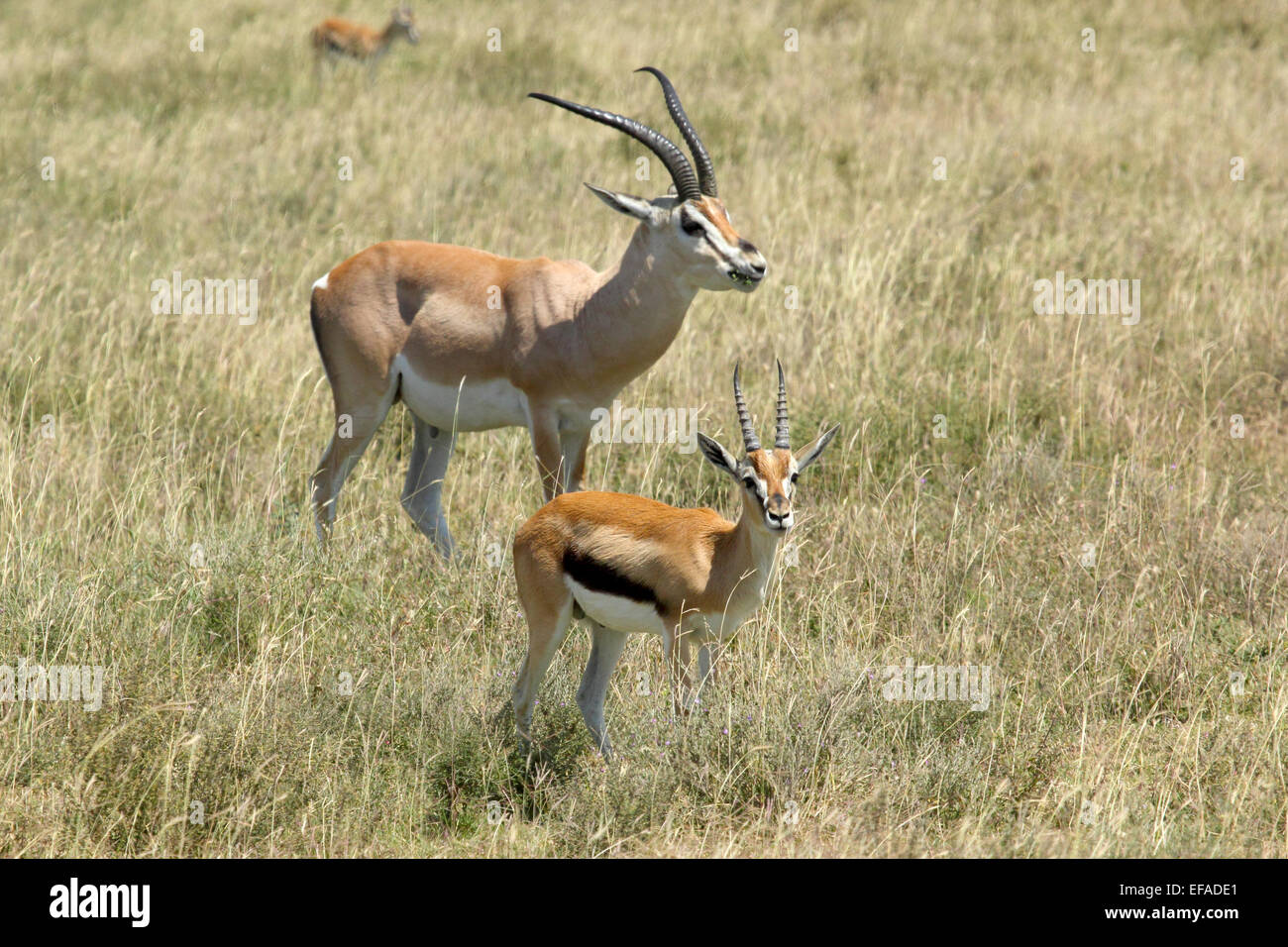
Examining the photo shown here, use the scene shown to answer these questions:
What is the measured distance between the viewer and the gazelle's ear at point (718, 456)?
452 centimetres

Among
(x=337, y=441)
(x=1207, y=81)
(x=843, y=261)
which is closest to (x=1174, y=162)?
(x=1207, y=81)

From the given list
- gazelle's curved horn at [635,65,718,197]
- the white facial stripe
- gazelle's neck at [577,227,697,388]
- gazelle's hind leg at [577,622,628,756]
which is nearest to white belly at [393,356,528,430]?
gazelle's neck at [577,227,697,388]

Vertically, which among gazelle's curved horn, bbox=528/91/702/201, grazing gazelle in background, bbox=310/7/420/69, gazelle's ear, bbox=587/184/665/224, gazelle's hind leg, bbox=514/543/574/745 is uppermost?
grazing gazelle in background, bbox=310/7/420/69

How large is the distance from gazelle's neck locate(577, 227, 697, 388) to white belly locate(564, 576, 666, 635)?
6.67ft

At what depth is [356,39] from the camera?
1605 centimetres

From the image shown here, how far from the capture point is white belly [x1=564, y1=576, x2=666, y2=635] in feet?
15.1

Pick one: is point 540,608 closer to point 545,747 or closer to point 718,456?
point 545,747

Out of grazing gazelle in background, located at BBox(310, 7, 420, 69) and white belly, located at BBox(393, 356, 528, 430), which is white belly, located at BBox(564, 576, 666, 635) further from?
grazing gazelle in background, located at BBox(310, 7, 420, 69)

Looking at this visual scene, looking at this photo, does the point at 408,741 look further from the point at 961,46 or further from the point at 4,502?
the point at 961,46

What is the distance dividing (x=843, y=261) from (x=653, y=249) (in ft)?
10.4

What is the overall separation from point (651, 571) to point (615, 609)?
18 centimetres

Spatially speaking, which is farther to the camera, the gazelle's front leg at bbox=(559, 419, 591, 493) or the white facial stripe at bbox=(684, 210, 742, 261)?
the gazelle's front leg at bbox=(559, 419, 591, 493)

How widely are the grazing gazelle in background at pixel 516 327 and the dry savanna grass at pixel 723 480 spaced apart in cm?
48

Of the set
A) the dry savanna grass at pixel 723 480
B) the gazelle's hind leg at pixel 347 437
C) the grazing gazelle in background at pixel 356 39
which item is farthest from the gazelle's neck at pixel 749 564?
the grazing gazelle in background at pixel 356 39
